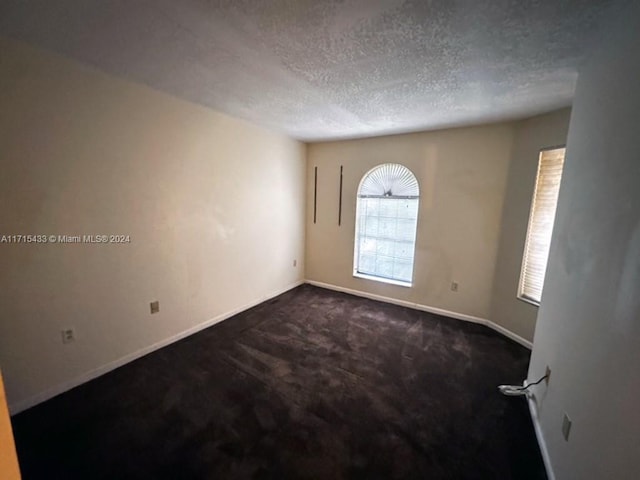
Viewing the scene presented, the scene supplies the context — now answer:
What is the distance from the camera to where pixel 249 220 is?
3.41m

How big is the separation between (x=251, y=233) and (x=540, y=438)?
3.21 metres

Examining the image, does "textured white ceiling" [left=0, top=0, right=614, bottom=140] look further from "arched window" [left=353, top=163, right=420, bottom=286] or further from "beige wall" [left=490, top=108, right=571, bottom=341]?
"arched window" [left=353, top=163, right=420, bottom=286]

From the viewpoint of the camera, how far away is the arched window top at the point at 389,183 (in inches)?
140

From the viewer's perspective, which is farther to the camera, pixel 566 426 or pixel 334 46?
pixel 334 46

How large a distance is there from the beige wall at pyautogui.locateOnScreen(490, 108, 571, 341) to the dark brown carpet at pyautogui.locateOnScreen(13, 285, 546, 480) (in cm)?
43

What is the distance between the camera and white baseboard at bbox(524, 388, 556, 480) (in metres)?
1.42

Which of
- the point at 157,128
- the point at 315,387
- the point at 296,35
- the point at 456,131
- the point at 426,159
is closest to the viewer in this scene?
the point at 296,35

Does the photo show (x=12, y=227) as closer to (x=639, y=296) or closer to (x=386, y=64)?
(x=386, y=64)

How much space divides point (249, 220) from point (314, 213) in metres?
1.26

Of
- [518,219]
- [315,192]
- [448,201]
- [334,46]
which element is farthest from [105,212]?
[518,219]

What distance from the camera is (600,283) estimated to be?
118cm

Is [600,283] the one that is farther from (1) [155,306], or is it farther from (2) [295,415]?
(1) [155,306]

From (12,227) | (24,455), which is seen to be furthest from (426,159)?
(24,455)

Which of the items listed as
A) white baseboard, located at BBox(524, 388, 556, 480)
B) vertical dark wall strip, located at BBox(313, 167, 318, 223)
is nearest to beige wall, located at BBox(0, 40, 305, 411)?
vertical dark wall strip, located at BBox(313, 167, 318, 223)
